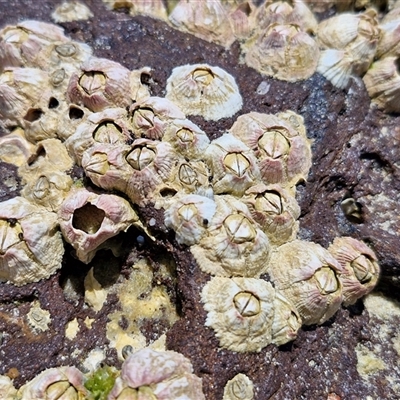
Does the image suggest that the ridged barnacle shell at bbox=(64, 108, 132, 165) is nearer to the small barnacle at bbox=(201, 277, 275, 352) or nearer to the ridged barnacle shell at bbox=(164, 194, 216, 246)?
the ridged barnacle shell at bbox=(164, 194, 216, 246)

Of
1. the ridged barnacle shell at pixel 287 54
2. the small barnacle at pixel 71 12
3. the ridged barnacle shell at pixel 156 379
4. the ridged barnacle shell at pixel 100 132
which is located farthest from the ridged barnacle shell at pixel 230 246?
the small barnacle at pixel 71 12

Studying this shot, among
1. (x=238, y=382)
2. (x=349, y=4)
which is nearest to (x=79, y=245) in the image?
(x=238, y=382)

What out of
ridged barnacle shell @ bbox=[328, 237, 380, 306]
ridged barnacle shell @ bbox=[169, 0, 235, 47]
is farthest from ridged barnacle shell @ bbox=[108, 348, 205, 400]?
ridged barnacle shell @ bbox=[169, 0, 235, 47]

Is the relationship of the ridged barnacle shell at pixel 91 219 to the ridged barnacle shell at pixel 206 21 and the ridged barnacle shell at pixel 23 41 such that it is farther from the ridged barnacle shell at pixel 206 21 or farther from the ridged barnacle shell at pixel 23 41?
the ridged barnacle shell at pixel 206 21

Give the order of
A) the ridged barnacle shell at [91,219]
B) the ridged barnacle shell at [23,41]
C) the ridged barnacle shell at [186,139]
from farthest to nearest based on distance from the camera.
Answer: the ridged barnacle shell at [23,41] < the ridged barnacle shell at [186,139] < the ridged barnacle shell at [91,219]

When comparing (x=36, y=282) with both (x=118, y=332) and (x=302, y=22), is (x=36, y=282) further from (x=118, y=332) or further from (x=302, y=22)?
(x=302, y=22)

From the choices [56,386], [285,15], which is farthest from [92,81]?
[56,386]
